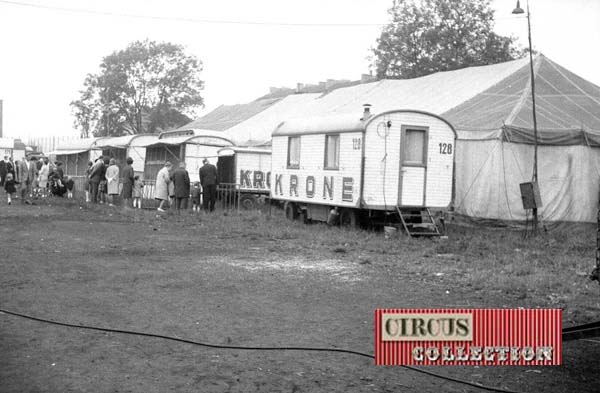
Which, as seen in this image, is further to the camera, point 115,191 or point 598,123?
point 115,191

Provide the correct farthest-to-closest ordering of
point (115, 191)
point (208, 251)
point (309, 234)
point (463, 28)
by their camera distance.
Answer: point (463, 28) → point (115, 191) → point (309, 234) → point (208, 251)

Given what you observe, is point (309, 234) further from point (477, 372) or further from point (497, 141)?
point (477, 372)

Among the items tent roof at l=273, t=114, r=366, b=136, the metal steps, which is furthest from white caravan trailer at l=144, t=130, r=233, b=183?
the metal steps

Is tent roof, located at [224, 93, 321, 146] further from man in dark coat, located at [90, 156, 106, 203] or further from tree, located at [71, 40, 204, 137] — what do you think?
tree, located at [71, 40, 204, 137]

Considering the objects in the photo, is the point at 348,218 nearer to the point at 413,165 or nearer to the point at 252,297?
the point at 413,165

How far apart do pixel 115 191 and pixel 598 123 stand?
Answer: 15.0 meters

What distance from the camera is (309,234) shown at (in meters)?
16.6

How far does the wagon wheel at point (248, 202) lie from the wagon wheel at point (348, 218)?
6757 mm

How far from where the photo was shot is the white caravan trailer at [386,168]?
56.9ft

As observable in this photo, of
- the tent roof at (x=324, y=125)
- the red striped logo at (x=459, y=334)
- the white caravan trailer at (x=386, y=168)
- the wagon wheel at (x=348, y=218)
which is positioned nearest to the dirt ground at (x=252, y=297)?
the wagon wheel at (x=348, y=218)

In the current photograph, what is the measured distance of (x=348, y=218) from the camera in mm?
18578

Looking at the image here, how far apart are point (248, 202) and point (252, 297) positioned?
16.6 metres

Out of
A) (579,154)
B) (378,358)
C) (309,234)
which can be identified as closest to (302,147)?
(309,234)

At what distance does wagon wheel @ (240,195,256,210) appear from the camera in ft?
82.2
